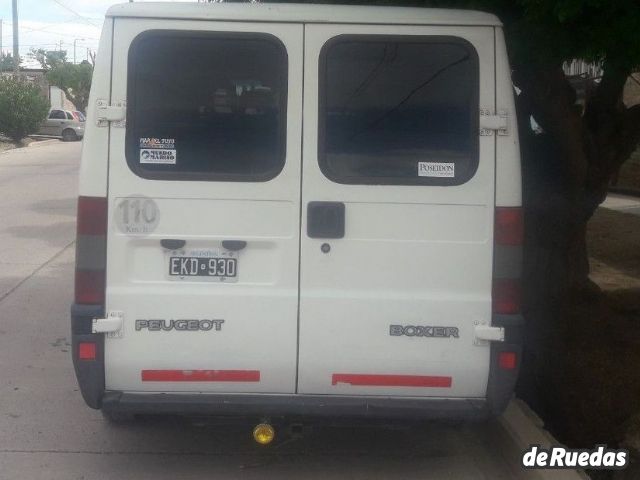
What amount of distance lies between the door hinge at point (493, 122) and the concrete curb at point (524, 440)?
1814 mm

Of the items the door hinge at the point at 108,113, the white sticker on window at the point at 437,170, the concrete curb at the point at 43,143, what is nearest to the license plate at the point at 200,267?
the door hinge at the point at 108,113

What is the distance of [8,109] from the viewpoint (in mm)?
39281

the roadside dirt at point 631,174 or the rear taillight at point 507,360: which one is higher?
the roadside dirt at point 631,174

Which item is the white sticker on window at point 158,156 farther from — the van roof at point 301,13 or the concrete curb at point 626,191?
the concrete curb at point 626,191

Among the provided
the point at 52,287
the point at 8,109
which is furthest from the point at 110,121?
the point at 8,109

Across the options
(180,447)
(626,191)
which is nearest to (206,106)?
(180,447)

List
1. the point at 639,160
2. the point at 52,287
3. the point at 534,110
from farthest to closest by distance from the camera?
1. the point at 639,160
2. the point at 52,287
3. the point at 534,110

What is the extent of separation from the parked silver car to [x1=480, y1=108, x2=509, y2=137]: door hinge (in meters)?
44.0

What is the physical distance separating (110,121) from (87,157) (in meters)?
0.20

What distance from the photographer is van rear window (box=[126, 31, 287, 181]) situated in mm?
4457

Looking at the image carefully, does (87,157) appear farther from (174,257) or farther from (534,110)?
(534,110)

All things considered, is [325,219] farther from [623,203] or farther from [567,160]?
[623,203]

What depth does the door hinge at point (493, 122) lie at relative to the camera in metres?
4.51

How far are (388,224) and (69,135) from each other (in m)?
44.5
